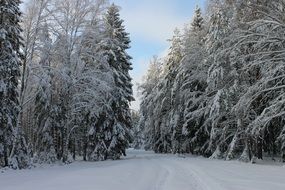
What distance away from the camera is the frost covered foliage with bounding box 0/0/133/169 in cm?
2431

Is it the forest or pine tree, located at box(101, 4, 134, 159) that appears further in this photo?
pine tree, located at box(101, 4, 134, 159)

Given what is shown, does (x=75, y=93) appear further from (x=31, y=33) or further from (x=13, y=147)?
(x=13, y=147)

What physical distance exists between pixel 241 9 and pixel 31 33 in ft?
41.4

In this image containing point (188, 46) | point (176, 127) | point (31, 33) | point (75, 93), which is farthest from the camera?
point (176, 127)

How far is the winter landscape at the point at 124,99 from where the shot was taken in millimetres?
19186

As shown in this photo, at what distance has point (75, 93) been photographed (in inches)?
1281

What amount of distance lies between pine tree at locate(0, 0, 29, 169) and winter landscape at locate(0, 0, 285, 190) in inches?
2.3

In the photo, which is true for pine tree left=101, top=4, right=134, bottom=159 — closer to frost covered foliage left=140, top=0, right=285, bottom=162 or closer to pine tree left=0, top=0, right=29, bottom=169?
frost covered foliage left=140, top=0, right=285, bottom=162

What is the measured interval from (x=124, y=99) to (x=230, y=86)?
10910 millimetres

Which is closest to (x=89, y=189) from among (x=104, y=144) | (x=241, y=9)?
(x=241, y=9)

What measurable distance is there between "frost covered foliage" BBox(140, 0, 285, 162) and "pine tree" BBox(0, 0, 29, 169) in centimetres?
1170

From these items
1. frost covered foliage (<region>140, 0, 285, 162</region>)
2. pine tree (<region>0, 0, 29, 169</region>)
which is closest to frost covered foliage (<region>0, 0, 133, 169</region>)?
pine tree (<region>0, 0, 29, 169</region>)

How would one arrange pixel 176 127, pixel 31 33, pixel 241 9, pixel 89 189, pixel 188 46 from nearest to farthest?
pixel 89 189
pixel 241 9
pixel 31 33
pixel 188 46
pixel 176 127

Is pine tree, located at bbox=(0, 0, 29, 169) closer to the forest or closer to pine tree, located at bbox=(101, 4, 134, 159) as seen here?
the forest
